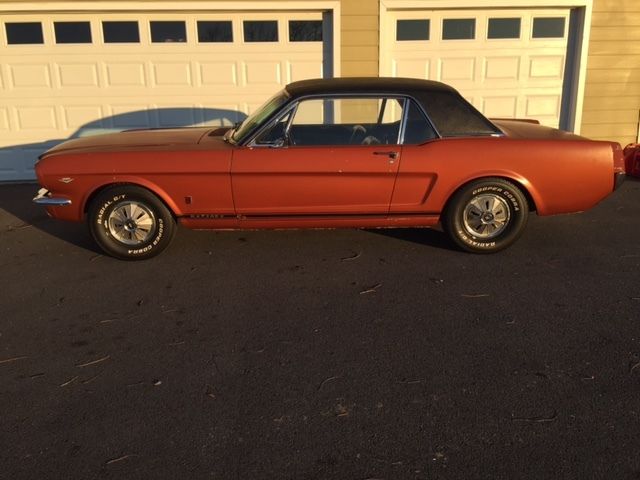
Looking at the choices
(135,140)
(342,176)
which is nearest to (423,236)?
(342,176)

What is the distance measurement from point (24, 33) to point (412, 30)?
5520 mm

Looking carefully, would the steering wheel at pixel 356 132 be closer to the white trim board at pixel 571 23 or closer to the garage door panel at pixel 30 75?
the white trim board at pixel 571 23

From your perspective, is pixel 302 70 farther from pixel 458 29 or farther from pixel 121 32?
pixel 121 32

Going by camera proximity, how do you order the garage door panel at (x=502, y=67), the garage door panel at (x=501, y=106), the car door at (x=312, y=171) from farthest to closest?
the garage door panel at (x=501, y=106)
the garage door panel at (x=502, y=67)
the car door at (x=312, y=171)

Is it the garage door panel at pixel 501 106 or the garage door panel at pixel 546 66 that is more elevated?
the garage door panel at pixel 546 66

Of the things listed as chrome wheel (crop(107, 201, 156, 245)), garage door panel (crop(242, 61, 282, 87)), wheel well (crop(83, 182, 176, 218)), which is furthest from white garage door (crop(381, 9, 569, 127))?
chrome wheel (crop(107, 201, 156, 245))

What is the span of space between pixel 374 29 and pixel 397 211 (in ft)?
13.8

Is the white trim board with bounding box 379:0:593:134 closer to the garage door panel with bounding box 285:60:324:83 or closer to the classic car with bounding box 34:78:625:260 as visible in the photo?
the garage door panel with bounding box 285:60:324:83

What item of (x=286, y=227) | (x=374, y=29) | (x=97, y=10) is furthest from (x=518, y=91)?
(x=97, y=10)

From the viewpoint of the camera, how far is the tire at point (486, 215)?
5.17m

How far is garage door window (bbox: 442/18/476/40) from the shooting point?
8.59 meters

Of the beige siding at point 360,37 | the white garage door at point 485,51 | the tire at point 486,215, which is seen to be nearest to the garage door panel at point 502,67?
the white garage door at point 485,51

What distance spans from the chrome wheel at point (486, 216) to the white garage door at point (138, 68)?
420cm

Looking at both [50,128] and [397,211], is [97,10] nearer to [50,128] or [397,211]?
[50,128]
